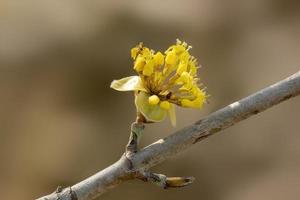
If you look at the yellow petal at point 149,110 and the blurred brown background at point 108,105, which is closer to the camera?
the yellow petal at point 149,110

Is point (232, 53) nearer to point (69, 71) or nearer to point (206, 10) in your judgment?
point (206, 10)

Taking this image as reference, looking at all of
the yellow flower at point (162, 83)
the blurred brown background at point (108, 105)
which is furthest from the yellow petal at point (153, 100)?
the blurred brown background at point (108, 105)

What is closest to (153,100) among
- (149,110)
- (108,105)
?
(149,110)

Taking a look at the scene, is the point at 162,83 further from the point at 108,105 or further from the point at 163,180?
the point at 108,105

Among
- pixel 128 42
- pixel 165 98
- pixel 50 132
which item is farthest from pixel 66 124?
pixel 165 98

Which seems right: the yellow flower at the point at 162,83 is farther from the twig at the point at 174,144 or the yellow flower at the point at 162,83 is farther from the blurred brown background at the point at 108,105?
the blurred brown background at the point at 108,105

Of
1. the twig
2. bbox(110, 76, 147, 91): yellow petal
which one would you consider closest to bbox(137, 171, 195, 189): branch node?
the twig
